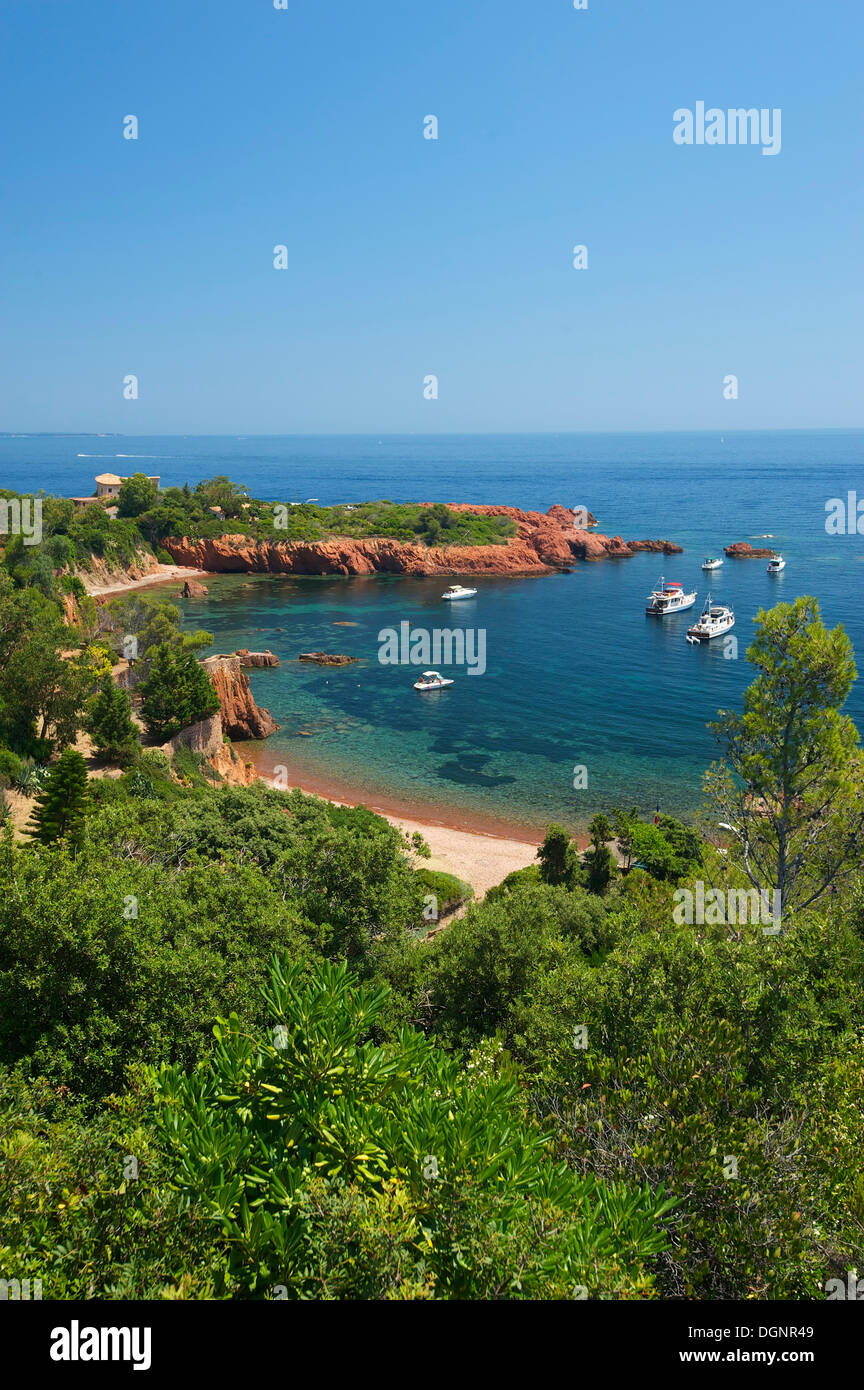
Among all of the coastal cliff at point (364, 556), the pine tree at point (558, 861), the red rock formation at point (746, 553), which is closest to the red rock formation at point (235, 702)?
the pine tree at point (558, 861)

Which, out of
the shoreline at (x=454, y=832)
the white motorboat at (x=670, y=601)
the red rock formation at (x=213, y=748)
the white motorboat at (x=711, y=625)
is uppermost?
the white motorboat at (x=670, y=601)

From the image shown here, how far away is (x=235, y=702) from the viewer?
48.7m

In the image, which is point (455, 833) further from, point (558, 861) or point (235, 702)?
point (235, 702)

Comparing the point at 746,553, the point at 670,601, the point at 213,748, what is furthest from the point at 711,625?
the point at 213,748

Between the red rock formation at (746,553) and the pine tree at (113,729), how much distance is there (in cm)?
9942

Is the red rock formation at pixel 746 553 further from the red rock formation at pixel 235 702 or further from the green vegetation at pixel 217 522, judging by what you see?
the red rock formation at pixel 235 702

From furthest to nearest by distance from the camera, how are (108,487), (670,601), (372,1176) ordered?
(108,487) → (670,601) → (372,1176)

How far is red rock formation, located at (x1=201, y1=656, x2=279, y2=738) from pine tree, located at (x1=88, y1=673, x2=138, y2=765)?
11.1m

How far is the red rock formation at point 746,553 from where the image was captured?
114325mm

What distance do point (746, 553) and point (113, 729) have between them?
4025 inches

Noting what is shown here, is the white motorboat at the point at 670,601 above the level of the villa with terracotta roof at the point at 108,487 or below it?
below

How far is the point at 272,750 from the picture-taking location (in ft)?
159

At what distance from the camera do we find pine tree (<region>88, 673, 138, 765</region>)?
33.6 metres

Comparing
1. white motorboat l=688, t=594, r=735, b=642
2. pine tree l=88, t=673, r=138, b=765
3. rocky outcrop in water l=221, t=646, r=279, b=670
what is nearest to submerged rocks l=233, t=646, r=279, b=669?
rocky outcrop in water l=221, t=646, r=279, b=670
